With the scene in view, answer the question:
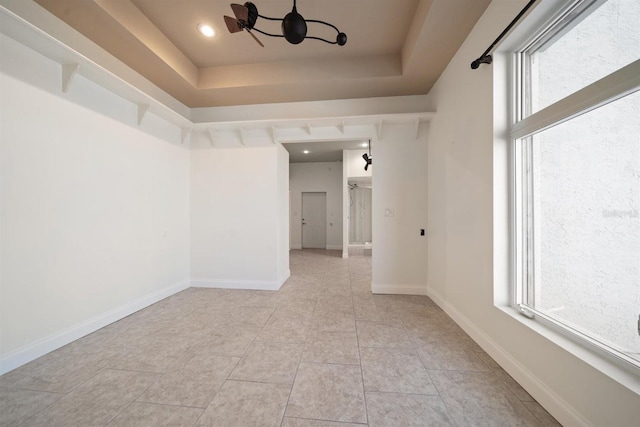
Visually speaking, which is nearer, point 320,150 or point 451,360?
point 451,360

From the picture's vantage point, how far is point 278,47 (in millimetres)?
2699

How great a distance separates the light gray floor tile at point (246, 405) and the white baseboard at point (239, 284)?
192cm

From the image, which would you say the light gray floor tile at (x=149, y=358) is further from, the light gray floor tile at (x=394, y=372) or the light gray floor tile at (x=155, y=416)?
the light gray floor tile at (x=394, y=372)

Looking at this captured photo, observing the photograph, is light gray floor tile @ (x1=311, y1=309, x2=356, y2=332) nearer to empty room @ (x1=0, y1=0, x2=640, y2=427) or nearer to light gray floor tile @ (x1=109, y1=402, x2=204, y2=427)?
empty room @ (x1=0, y1=0, x2=640, y2=427)

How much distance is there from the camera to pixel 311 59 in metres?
2.91

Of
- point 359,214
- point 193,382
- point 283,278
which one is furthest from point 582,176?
point 359,214

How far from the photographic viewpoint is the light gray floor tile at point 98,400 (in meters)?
1.24

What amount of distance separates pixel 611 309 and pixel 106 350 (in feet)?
12.0

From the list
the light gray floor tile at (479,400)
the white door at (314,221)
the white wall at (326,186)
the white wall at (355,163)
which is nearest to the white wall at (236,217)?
the light gray floor tile at (479,400)

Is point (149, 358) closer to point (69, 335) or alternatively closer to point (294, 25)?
point (69, 335)

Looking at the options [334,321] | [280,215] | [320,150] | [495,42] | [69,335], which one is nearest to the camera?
[495,42]

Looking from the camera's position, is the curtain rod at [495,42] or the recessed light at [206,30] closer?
the curtain rod at [495,42]

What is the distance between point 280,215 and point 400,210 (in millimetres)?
1971

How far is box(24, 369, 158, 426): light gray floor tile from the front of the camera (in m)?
1.24
